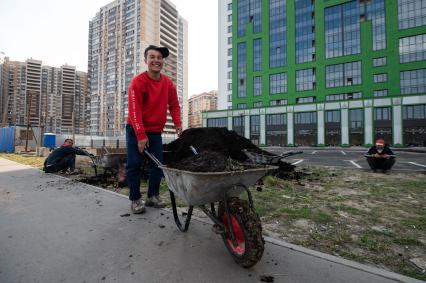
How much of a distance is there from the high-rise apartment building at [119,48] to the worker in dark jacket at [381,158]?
82.0 metres

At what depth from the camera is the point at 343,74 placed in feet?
145

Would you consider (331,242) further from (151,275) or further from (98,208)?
→ (98,208)

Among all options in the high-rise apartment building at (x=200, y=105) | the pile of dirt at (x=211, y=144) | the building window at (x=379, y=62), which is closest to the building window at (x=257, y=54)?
the building window at (x=379, y=62)

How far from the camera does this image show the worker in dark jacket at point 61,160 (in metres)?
7.97

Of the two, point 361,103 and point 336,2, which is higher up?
point 336,2

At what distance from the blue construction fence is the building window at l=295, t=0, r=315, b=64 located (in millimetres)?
48974

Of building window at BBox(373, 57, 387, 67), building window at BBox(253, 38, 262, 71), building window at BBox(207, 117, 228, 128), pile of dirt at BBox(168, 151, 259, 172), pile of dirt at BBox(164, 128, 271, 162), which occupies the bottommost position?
pile of dirt at BBox(168, 151, 259, 172)

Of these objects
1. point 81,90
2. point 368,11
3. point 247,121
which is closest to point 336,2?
point 368,11

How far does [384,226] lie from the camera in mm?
2893

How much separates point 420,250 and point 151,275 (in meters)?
2.56

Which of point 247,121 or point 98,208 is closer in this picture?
point 98,208

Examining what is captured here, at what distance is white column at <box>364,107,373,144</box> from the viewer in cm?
3831

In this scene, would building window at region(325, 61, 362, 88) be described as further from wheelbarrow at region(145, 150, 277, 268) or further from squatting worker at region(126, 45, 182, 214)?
wheelbarrow at region(145, 150, 277, 268)

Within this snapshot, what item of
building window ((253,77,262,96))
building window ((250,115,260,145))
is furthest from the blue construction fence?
building window ((253,77,262,96))
